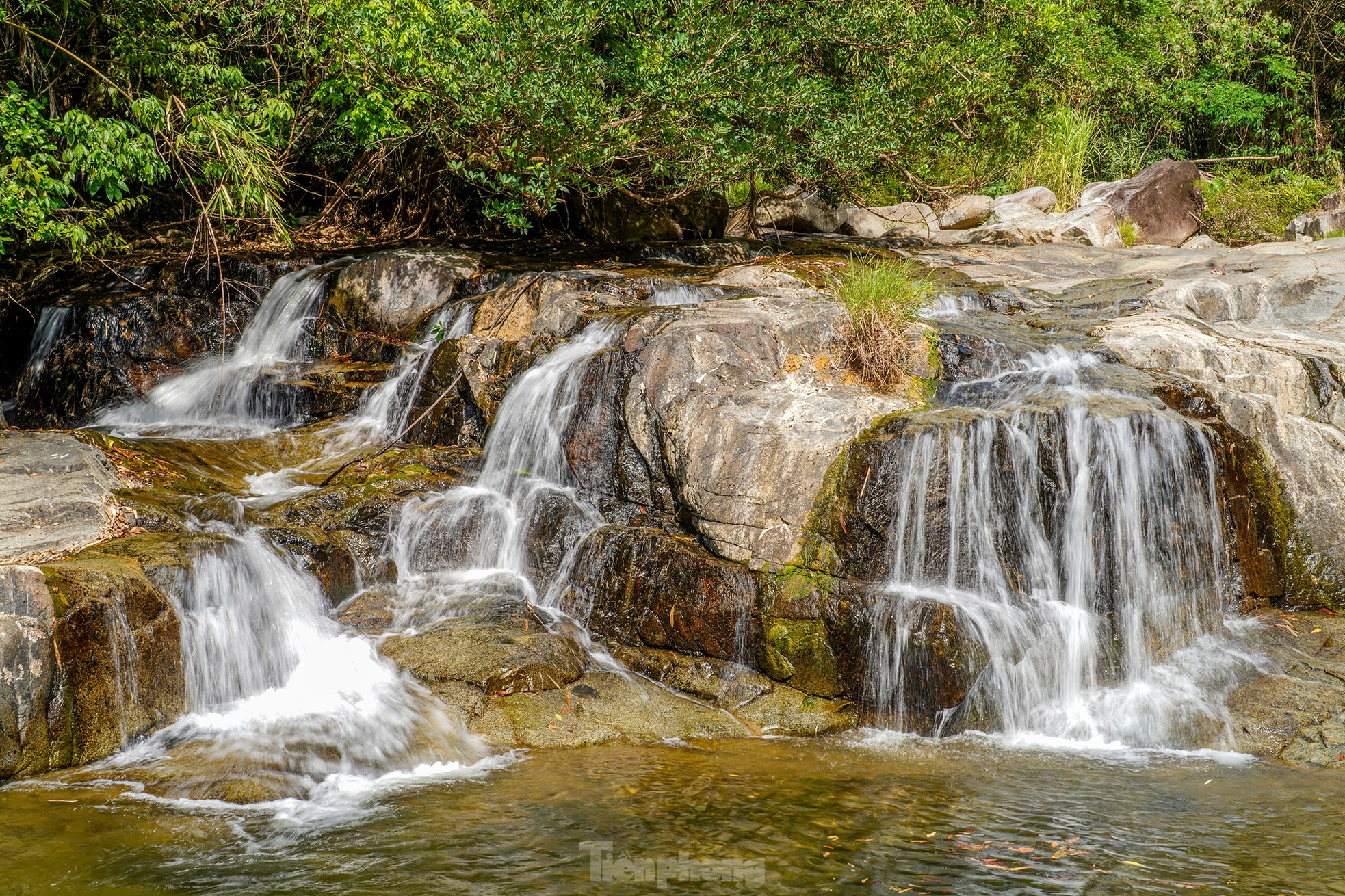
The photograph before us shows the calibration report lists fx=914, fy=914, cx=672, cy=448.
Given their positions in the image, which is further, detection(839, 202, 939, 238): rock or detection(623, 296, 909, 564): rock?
detection(839, 202, 939, 238): rock

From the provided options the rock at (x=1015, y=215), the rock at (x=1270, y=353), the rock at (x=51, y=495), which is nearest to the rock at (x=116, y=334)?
the rock at (x=51, y=495)

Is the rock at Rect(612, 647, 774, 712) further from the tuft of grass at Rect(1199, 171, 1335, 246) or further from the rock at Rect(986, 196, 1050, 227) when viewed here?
the tuft of grass at Rect(1199, 171, 1335, 246)

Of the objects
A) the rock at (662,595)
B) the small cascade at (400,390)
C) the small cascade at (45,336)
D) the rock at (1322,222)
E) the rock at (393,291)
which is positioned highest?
the rock at (1322,222)

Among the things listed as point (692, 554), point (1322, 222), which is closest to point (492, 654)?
point (692, 554)

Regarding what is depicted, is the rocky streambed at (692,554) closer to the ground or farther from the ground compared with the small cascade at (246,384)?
closer to the ground

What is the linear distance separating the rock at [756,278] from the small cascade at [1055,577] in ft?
11.3

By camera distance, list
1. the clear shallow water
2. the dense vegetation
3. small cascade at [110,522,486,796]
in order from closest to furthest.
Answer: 1. the clear shallow water
2. small cascade at [110,522,486,796]
3. the dense vegetation

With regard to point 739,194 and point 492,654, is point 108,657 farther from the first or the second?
point 739,194

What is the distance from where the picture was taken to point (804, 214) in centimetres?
1438

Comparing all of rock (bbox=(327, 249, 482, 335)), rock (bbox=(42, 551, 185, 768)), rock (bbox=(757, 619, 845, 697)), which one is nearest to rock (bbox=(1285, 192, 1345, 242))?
rock (bbox=(757, 619, 845, 697))

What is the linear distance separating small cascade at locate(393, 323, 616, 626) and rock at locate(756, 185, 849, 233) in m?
7.44

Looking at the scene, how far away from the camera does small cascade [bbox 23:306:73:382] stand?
9633mm

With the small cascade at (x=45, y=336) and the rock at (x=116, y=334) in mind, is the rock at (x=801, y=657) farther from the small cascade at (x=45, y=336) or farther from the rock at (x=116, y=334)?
the small cascade at (x=45, y=336)

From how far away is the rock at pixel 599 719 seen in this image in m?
5.14
